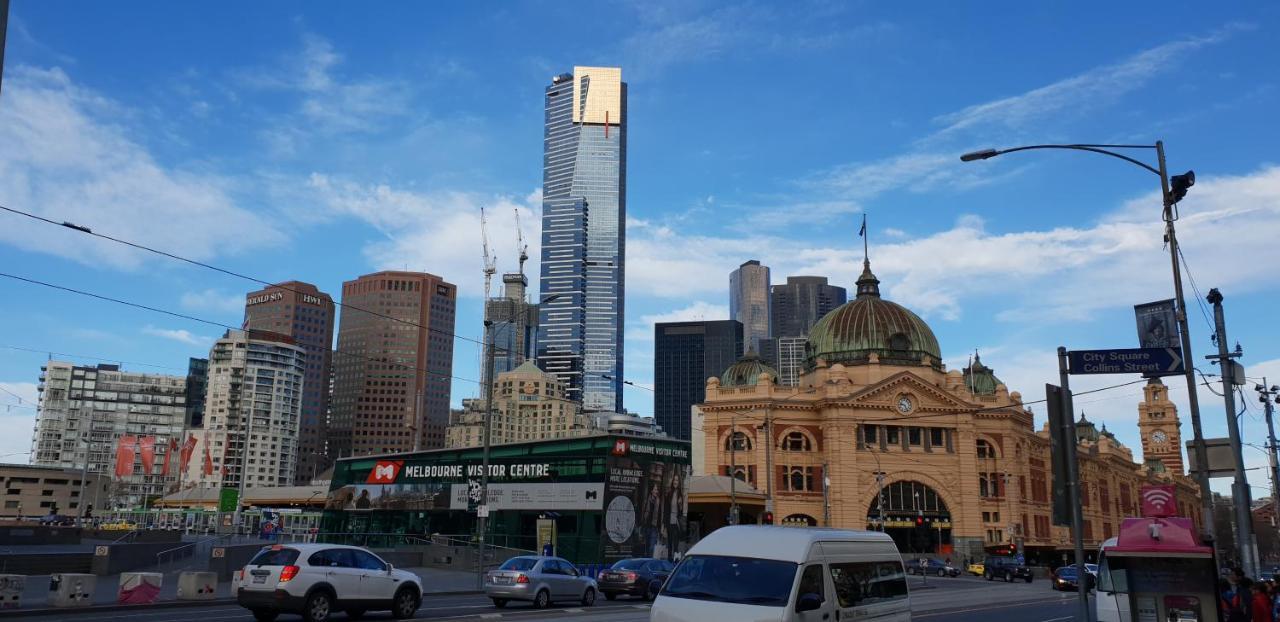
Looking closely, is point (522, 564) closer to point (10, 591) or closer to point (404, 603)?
point (404, 603)

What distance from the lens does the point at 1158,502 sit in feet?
51.8

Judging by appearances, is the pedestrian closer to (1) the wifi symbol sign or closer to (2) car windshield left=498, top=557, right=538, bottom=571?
(1) the wifi symbol sign

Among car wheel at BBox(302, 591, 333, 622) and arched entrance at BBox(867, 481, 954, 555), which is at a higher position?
arched entrance at BBox(867, 481, 954, 555)

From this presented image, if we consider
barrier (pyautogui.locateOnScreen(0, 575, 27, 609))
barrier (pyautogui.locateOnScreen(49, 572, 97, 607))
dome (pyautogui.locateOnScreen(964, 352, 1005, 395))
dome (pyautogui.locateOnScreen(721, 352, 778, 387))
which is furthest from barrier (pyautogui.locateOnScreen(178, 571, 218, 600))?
dome (pyautogui.locateOnScreen(964, 352, 1005, 395))

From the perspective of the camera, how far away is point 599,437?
48.6 m

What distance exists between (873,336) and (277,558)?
248ft

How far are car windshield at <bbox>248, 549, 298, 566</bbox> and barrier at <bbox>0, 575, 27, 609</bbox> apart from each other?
6434mm

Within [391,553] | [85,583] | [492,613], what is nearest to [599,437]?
[391,553]

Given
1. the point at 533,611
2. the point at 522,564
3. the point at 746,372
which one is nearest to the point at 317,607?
the point at 533,611

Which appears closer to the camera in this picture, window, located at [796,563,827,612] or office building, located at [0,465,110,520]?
window, located at [796,563,827,612]

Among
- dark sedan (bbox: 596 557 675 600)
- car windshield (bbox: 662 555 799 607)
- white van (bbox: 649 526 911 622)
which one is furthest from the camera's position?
dark sedan (bbox: 596 557 675 600)

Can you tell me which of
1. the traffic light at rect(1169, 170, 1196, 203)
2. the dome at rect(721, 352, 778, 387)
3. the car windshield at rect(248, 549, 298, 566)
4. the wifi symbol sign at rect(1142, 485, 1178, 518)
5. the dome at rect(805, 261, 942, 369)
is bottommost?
the car windshield at rect(248, 549, 298, 566)

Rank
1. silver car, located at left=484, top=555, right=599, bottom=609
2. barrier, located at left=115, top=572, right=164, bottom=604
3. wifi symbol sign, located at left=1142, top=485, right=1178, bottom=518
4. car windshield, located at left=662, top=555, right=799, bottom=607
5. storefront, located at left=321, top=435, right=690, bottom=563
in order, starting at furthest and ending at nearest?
1. storefront, located at left=321, top=435, right=690, bottom=563
2. silver car, located at left=484, top=555, right=599, bottom=609
3. barrier, located at left=115, top=572, right=164, bottom=604
4. wifi symbol sign, located at left=1142, top=485, right=1178, bottom=518
5. car windshield, located at left=662, top=555, right=799, bottom=607

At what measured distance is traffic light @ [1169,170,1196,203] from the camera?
59.2 feet
